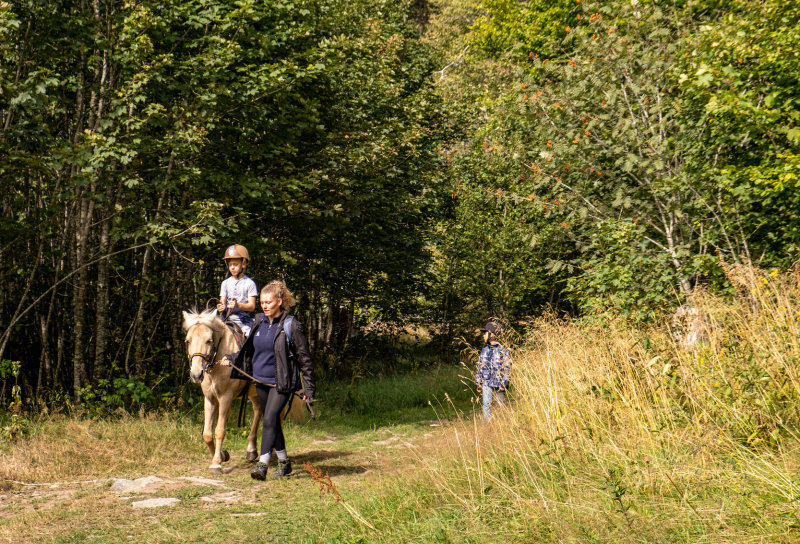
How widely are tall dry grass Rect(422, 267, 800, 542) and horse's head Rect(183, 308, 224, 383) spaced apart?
3053 millimetres

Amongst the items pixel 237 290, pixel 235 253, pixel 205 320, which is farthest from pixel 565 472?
pixel 235 253

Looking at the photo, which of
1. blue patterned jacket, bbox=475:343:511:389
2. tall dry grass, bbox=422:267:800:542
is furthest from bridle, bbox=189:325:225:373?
blue patterned jacket, bbox=475:343:511:389

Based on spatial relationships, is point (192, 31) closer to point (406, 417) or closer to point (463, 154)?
point (406, 417)

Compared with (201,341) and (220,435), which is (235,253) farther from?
(220,435)

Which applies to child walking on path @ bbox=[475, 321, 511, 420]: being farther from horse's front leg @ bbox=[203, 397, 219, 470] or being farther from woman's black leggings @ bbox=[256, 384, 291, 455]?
horse's front leg @ bbox=[203, 397, 219, 470]

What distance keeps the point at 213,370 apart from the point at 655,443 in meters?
5.45

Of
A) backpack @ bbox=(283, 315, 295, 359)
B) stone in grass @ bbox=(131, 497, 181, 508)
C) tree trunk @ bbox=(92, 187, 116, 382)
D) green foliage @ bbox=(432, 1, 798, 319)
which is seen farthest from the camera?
tree trunk @ bbox=(92, 187, 116, 382)

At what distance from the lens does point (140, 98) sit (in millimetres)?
9641

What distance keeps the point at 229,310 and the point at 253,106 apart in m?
4.62

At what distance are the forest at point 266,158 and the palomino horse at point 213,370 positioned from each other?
2233mm

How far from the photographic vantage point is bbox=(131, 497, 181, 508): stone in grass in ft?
21.5

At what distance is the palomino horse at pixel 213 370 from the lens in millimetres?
7809

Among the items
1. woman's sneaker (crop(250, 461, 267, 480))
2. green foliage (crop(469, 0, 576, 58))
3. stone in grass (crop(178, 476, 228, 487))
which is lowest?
stone in grass (crop(178, 476, 228, 487))

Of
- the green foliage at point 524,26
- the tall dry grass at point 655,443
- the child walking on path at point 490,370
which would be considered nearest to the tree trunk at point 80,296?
the child walking on path at point 490,370
